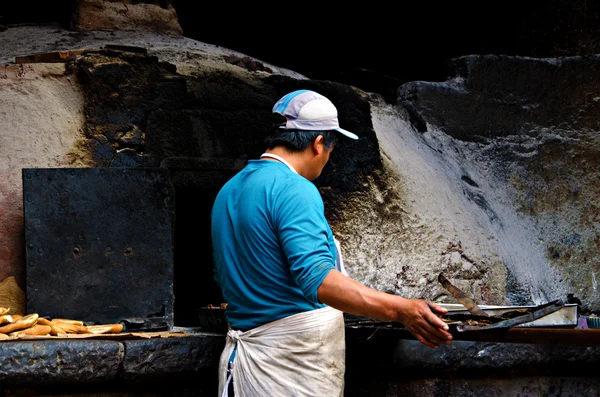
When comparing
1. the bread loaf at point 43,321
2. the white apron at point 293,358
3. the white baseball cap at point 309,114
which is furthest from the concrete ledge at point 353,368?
the white baseball cap at point 309,114

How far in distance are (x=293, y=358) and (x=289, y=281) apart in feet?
0.79

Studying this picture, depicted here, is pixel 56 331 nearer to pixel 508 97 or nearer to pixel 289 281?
pixel 289 281

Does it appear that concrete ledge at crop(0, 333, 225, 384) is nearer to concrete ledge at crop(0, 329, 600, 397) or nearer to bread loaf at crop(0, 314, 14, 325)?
concrete ledge at crop(0, 329, 600, 397)

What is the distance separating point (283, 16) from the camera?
705 cm

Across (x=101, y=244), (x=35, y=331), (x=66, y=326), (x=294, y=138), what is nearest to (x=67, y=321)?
(x=66, y=326)

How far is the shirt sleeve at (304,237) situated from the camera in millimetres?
2412

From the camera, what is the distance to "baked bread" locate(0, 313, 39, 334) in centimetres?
309

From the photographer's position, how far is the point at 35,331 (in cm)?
314

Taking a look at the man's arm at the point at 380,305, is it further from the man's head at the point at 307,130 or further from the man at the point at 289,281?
the man's head at the point at 307,130

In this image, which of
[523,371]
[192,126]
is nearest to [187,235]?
[192,126]

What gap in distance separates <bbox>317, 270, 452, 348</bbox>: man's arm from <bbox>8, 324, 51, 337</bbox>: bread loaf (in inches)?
49.3

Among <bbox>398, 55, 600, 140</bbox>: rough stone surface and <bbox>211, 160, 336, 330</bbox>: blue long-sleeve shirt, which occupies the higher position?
<bbox>398, 55, 600, 140</bbox>: rough stone surface

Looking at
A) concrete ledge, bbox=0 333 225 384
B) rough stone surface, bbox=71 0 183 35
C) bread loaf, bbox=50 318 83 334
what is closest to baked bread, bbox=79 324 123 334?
bread loaf, bbox=50 318 83 334

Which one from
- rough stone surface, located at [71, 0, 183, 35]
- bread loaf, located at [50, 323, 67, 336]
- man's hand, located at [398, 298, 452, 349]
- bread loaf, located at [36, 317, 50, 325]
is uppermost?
rough stone surface, located at [71, 0, 183, 35]
